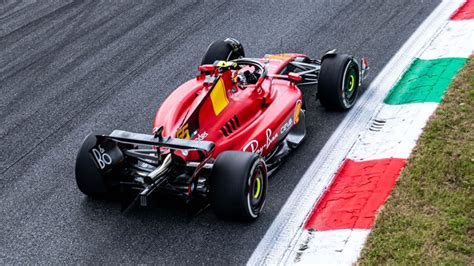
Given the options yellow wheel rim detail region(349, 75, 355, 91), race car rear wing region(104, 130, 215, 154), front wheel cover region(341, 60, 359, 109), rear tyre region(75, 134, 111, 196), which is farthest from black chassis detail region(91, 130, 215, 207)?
yellow wheel rim detail region(349, 75, 355, 91)

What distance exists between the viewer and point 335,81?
859 cm

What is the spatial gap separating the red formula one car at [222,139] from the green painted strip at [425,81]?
629 millimetres

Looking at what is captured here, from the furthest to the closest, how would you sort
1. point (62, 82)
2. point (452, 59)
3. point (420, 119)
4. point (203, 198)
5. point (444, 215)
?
1. point (62, 82)
2. point (452, 59)
3. point (420, 119)
4. point (203, 198)
5. point (444, 215)

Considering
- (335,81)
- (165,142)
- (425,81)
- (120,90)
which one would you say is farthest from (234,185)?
(120,90)

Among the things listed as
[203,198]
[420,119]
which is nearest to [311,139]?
[420,119]

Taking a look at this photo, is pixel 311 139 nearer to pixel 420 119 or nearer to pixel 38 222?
pixel 420 119

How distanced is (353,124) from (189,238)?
9.54ft

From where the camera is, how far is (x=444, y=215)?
6.37m

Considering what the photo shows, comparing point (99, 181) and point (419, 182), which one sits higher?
point (99, 181)

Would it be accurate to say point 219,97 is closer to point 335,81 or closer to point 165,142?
point 165,142

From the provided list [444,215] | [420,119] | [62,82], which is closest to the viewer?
[444,215]

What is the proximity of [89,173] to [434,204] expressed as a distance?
3324mm

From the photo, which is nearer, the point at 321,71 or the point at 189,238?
the point at 189,238

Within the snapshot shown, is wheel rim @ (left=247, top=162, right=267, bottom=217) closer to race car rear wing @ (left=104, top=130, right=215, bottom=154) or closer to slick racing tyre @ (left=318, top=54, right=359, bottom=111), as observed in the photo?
race car rear wing @ (left=104, top=130, right=215, bottom=154)
